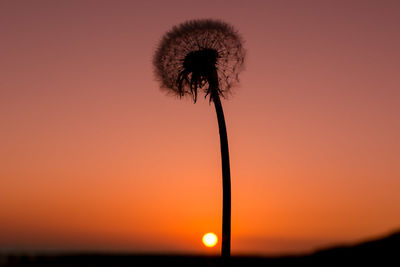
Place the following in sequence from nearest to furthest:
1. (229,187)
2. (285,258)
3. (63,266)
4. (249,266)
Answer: (229,187) < (285,258) < (249,266) < (63,266)

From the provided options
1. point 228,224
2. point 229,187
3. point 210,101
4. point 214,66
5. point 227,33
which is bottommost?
point 228,224

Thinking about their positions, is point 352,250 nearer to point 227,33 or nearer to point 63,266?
point 227,33

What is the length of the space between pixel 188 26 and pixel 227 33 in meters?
1.59

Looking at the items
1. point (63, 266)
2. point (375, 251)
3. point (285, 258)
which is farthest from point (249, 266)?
point (63, 266)

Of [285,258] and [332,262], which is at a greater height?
[285,258]

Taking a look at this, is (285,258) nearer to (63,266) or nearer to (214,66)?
(214,66)

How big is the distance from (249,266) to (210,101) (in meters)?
12.4

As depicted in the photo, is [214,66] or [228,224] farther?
[214,66]

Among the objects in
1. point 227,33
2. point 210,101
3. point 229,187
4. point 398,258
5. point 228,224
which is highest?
point 227,33

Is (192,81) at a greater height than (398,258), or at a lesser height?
greater

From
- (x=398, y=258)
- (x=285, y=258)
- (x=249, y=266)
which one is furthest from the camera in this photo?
(x=249, y=266)

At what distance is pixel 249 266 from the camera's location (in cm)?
2848

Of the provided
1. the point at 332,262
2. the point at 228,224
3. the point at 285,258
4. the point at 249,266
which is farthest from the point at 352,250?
the point at 249,266

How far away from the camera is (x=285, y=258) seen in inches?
1048
